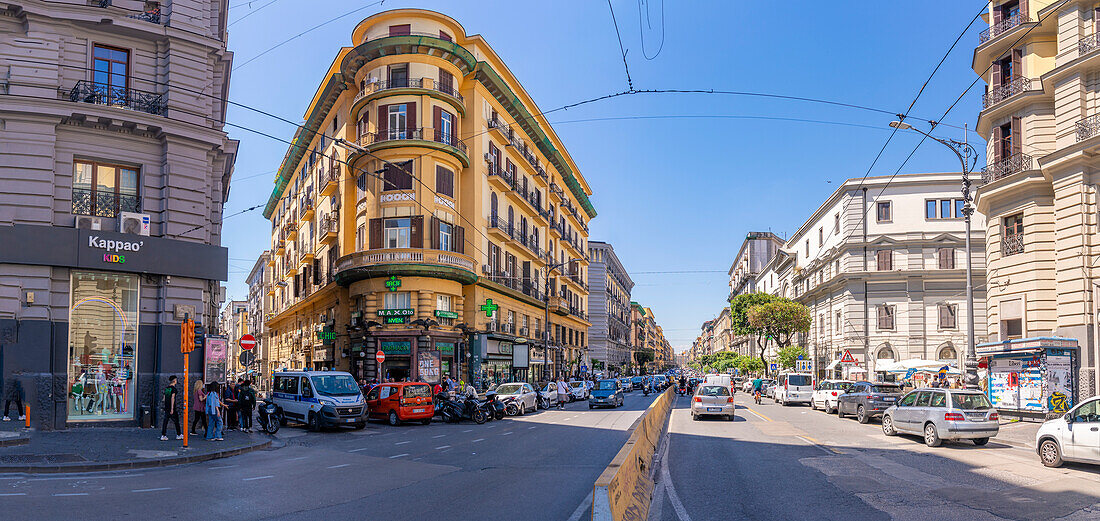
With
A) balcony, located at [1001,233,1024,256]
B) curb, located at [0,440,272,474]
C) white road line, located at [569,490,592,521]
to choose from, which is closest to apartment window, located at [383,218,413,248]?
curb, located at [0,440,272,474]

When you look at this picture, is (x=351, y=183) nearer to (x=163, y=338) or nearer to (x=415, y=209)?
(x=415, y=209)

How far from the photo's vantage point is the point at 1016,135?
3081 cm

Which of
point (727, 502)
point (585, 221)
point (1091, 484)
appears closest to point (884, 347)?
point (585, 221)

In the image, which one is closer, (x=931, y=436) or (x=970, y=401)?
(x=970, y=401)

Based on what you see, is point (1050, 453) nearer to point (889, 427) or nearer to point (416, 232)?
point (889, 427)

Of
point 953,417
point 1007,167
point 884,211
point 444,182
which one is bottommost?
point 953,417

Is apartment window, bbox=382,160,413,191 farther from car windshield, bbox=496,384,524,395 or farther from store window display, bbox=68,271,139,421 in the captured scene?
store window display, bbox=68,271,139,421

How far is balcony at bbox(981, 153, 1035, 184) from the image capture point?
97.9 feet

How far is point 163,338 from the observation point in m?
21.7

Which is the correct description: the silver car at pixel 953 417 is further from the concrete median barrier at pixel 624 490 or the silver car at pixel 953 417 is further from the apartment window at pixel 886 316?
the apartment window at pixel 886 316

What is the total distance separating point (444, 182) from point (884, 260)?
115 ft

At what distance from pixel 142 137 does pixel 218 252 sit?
4.01 m

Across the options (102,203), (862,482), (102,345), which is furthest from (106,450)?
(862,482)

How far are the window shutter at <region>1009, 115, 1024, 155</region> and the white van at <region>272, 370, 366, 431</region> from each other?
27824 millimetres
